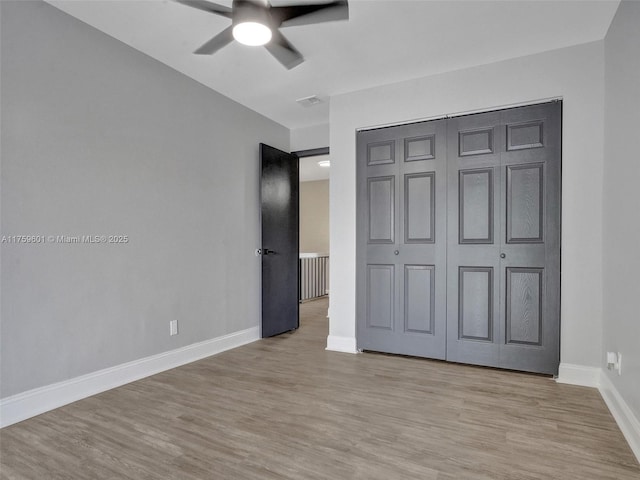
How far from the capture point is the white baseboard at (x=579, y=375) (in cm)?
269

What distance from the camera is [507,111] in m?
3.03

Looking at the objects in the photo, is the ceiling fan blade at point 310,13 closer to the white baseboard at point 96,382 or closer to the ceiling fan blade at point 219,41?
the ceiling fan blade at point 219,41

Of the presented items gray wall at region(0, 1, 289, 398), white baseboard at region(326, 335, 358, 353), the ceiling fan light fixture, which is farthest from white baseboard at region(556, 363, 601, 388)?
the ceiling fan light fixture

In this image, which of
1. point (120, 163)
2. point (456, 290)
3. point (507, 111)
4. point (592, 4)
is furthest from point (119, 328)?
point (592, 4)

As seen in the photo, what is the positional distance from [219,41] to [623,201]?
263cm

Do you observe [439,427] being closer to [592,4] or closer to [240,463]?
[240,463]

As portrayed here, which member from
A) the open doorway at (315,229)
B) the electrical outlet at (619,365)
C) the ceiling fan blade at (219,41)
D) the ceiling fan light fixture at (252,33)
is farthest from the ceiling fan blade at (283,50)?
the open doorway at (315,229)

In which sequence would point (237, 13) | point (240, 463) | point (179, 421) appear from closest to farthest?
point (240, 463) → point (237, 13) → point (179, 421)

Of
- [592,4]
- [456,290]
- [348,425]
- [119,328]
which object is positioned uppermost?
[592,4]

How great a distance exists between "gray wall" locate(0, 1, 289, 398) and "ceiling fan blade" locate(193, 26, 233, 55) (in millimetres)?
878

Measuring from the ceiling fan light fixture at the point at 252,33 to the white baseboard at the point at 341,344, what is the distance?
2682 mm

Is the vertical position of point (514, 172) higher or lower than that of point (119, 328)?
higher

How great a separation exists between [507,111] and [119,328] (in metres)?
3.49

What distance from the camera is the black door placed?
4.28m
